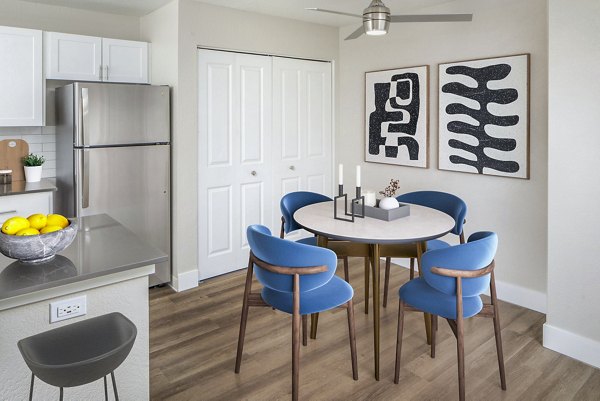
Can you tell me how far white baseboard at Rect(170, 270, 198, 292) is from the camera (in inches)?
149

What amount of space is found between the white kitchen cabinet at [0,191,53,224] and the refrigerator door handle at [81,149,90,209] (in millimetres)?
301

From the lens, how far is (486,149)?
357cm

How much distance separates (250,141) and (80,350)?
117 inches

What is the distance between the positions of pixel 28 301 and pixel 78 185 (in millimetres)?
2061

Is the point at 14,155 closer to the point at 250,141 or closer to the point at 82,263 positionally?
the point at 250,141

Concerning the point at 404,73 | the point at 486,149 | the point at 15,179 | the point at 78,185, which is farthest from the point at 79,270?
the point at 404,73

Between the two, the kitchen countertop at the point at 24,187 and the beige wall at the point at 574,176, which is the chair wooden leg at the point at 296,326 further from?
the kitchen countertop at the point at 24,187

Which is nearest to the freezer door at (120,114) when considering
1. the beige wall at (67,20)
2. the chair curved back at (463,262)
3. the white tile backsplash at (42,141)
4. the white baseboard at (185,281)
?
the white tile backsplash at (42,141)

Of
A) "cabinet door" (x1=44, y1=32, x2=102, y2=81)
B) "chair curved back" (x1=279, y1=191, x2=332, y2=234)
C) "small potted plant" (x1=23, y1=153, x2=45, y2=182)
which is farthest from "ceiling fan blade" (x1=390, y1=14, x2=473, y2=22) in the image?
"small potted plant" (x1=23, y1=153, x2=45, y2=182)

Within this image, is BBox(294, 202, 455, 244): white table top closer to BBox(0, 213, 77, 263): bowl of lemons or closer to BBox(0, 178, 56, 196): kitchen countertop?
BBox(0, 213, 77, 263): bowl of lemons

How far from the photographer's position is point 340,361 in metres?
2.68

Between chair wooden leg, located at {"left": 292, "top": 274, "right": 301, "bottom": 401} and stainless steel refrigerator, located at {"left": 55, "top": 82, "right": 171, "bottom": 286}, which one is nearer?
chair wooden leg, located at {"left": 292, "top": 274, "right": 301, "bottom": 401}

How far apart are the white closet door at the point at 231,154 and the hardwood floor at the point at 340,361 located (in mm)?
791

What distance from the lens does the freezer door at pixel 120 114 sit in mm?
3369
